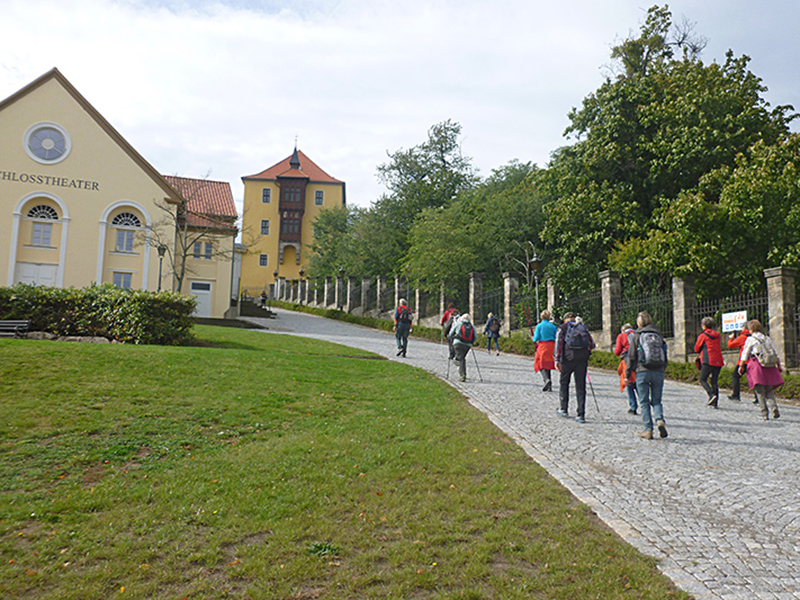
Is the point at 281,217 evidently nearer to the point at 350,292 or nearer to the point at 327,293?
the point at 327,293

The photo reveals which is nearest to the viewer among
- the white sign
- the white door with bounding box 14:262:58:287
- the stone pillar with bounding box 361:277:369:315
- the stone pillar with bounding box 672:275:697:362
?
the white sign

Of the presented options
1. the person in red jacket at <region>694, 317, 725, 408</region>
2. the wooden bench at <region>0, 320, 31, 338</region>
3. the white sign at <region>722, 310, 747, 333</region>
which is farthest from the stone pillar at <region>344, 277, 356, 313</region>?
the person in red jacket at <region>694, 317, 725, 408</region>

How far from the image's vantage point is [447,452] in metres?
6.68

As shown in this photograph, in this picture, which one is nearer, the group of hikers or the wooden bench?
the group of hikers

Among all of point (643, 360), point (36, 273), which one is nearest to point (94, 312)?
point (643, 360)

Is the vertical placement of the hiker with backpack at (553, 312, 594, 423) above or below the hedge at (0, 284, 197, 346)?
below

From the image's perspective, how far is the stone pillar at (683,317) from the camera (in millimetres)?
18406

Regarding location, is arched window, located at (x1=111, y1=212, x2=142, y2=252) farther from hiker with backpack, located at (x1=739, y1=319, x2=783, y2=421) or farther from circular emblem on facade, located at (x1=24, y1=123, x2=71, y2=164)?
hiker with backpack, located at (x1=739, y1=319, x2=783, y2=421)

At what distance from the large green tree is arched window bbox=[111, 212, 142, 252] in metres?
25.9

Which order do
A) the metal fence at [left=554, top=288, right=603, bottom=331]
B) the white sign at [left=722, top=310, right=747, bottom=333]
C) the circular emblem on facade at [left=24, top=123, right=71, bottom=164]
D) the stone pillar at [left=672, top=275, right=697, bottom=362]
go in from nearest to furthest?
1. the white sign at [left=722, top=310, right=747, bottom=333]
2. the stone pillar at [left=672, top=275, right=697, bottom=362]
3. the metal fence at [left=554, top=288, right=603, bottom=331]
4. the circular emblem on facade at [left=24, top=123, right=71, bottom=164]

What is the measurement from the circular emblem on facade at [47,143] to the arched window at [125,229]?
4.69m

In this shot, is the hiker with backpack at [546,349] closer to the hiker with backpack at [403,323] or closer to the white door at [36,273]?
the hiker with backpack at [403,323]

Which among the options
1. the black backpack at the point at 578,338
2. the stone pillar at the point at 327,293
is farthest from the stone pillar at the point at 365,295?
the black backpack at the point at 578,338

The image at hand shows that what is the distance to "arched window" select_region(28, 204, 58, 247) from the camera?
35312mm
